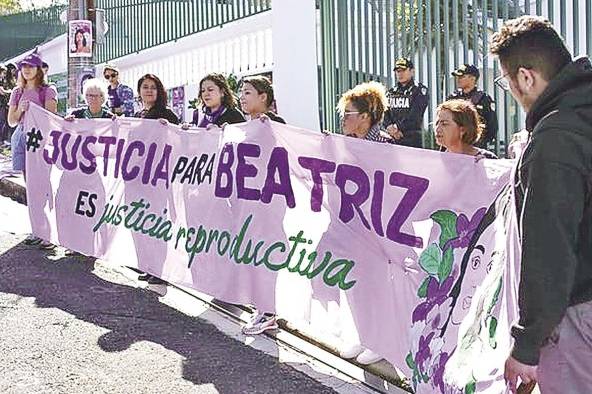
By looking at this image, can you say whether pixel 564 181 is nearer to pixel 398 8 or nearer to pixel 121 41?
pixel 398 8

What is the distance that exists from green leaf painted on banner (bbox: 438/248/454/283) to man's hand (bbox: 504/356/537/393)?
140 cm

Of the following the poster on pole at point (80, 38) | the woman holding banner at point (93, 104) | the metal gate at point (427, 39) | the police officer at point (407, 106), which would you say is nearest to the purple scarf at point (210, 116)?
the woman holding banner at point (93, 104)

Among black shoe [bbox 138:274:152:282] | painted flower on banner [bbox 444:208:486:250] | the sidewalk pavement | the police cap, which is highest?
the police cap

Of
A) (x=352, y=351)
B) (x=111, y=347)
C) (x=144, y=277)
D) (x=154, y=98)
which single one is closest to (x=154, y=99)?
(x=154, y=98)

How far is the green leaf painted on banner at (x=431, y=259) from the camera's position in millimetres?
4098

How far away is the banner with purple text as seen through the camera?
372 cm

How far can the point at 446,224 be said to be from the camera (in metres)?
4.12

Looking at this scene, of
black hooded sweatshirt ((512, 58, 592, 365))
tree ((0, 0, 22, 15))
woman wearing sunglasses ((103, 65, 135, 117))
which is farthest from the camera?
tree ((0, 0, 22, 15))

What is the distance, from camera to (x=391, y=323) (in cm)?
446

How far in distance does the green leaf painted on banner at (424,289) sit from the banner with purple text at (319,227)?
3 centimetres

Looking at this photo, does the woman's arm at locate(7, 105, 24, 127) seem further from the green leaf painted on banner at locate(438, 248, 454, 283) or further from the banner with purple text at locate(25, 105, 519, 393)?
the green leaf painted on banner at locate(438, 248, 454, 283)

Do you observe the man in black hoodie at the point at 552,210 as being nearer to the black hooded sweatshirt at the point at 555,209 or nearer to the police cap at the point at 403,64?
the black hooded sweatshirt at the point at 555,209

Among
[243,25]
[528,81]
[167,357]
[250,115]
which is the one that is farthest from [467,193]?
[243,25]

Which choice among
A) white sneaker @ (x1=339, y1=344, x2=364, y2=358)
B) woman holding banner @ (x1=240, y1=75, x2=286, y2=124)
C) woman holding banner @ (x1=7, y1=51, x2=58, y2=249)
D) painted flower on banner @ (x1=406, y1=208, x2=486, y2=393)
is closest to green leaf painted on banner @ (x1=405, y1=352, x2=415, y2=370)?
painted flower on banner @ (x1=406, y1=208, x2=486, y2=393)
